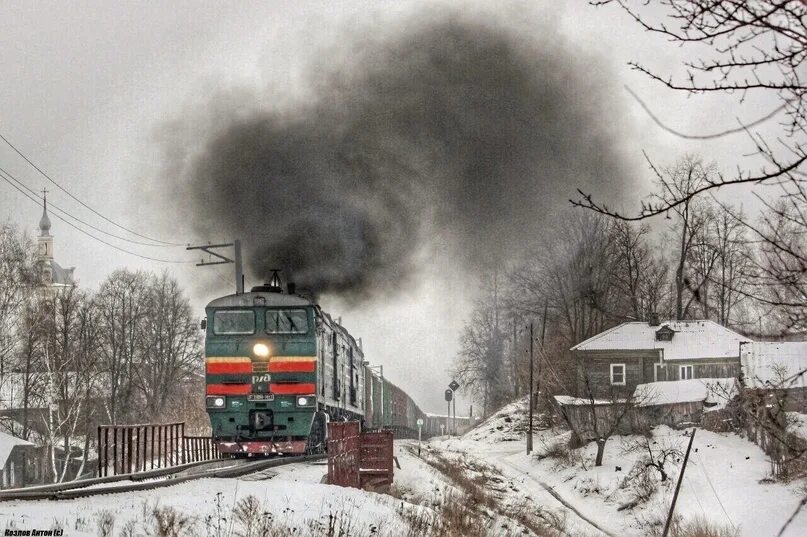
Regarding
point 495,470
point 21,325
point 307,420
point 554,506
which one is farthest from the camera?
point 21,325

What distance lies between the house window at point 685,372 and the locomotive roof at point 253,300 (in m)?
30.6

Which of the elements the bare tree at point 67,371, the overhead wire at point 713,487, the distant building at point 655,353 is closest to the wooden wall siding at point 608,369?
the distant building at point 655,353

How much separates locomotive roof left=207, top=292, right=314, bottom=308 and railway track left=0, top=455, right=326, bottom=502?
3.37 meters

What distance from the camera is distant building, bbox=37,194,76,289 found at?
137ft

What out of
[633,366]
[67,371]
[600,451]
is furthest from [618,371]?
[67,371]

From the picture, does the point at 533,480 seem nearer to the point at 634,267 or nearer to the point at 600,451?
the point at 600,451

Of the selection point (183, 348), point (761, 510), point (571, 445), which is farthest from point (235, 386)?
point (183, 348)

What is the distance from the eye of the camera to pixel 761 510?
2047 centimetres

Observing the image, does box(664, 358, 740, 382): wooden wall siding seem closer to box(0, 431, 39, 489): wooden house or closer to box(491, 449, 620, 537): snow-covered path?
box(491, 449, 620, 537): snow-covered path

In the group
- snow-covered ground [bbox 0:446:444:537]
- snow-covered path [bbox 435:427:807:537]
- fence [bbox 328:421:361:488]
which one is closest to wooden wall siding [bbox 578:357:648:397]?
snow-covered path [bbox 435:427:807:537]

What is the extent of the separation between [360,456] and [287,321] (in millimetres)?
3578

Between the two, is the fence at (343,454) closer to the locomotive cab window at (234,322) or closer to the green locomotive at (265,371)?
the green locomotive at (265,371)

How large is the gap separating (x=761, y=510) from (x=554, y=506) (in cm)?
627

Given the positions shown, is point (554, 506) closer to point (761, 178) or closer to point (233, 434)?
point (233, 434)
